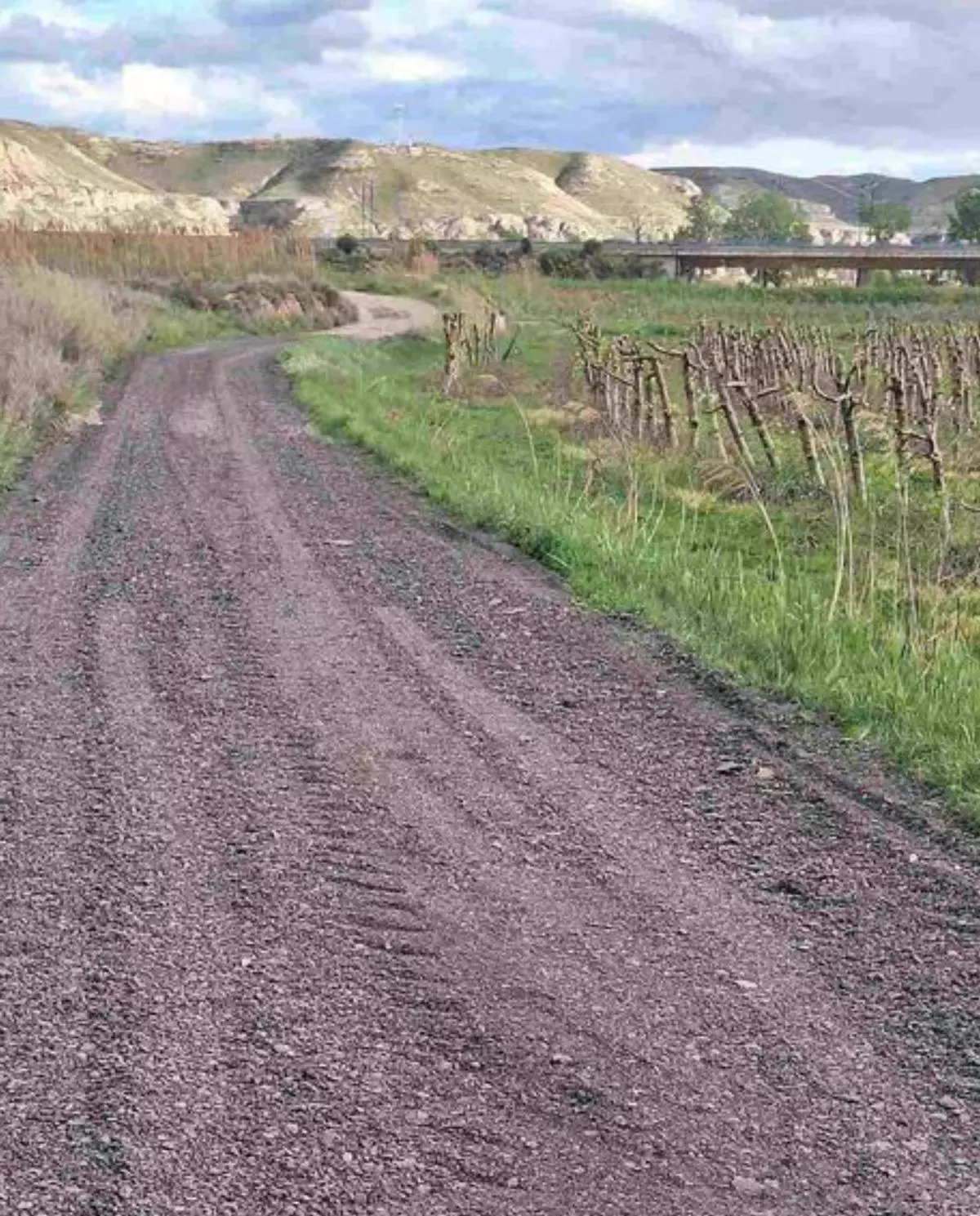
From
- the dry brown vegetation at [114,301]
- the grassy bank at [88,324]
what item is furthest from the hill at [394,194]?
the grassy bank at [88,324]

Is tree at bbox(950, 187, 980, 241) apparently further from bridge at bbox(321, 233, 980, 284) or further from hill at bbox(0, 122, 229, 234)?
hill at bbox(0, 122, 229, 234)

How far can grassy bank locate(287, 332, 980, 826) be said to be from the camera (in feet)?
22.7

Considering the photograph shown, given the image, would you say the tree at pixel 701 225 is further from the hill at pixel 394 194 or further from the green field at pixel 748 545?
the green field at pixel 748 545

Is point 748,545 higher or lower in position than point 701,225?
lower

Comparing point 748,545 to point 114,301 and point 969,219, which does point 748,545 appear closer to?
point 114,301

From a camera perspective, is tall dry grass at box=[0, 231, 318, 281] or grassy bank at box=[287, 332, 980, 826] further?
tall dry grass at box=[0, 231, 318, 281]

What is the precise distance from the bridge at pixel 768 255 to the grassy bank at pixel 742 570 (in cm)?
6331

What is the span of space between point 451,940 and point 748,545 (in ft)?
26.3

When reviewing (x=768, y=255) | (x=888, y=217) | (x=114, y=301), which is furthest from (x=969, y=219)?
(x=114, y=301)

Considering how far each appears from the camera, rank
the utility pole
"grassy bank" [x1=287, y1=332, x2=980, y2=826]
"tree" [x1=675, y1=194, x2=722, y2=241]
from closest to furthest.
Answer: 1. "grassy bank" [x1=287, y1=332, x2=980, y2=826]
2. "tree" [x1=675, y1=194, x2=722, y2=241]
3. the utility pole

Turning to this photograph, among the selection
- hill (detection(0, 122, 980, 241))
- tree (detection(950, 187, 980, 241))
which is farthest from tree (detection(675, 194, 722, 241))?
tree (detection(950, 187, 980, 241))

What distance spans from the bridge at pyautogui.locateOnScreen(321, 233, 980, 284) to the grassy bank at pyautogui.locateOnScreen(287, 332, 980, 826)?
6331 cm

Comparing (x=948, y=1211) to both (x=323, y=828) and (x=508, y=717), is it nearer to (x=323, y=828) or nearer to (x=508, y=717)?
(x=323, y=828)

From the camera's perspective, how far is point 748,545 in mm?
12203
